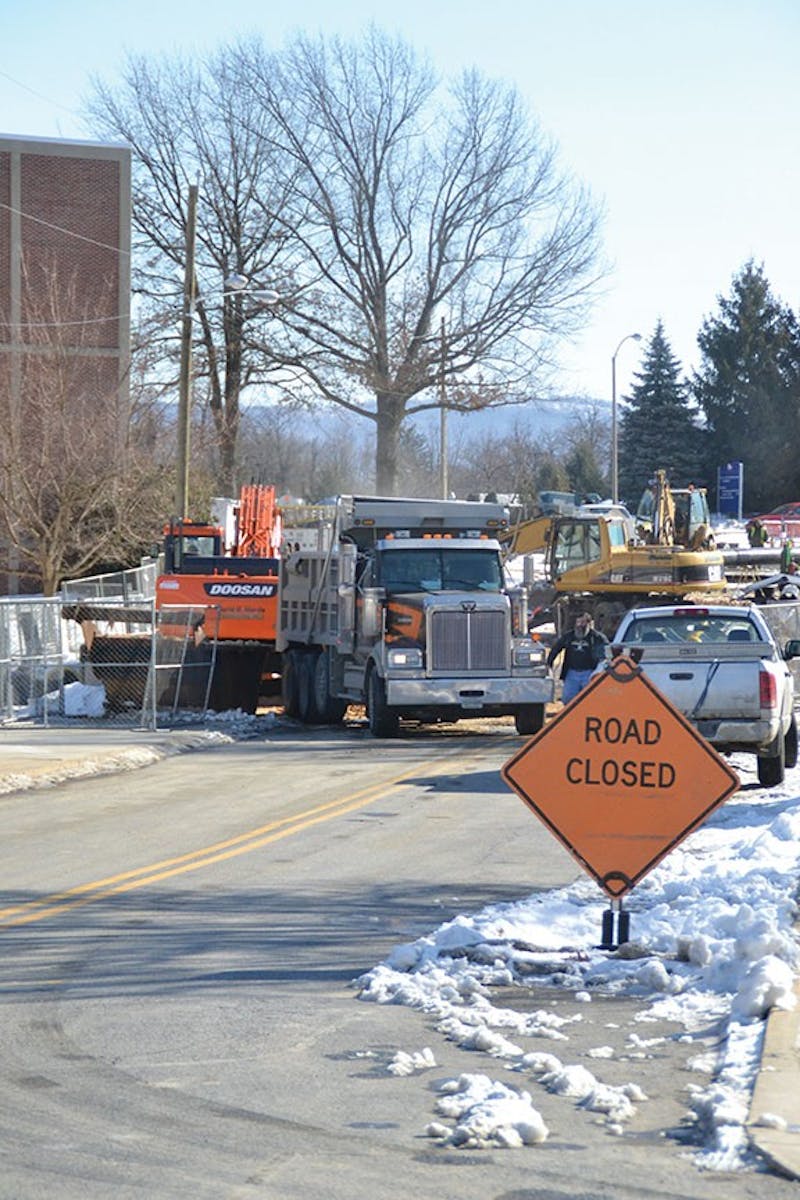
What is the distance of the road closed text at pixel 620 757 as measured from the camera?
31.0 feet

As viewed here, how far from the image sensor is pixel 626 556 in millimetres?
40688

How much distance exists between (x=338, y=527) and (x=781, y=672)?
9.73 meters

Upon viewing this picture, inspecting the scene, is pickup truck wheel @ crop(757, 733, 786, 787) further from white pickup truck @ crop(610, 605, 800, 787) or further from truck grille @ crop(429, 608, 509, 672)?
truck grille @ crop(429, 608, 509, 672)

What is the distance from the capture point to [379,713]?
79.5ft

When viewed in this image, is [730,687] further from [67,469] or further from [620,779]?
[67,469]

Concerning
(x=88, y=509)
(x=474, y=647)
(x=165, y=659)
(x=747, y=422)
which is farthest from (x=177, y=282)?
(x=747, y=422)

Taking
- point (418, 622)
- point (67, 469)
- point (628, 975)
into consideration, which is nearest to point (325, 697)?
point (418, 622)

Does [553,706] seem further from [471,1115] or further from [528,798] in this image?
[471,1115]

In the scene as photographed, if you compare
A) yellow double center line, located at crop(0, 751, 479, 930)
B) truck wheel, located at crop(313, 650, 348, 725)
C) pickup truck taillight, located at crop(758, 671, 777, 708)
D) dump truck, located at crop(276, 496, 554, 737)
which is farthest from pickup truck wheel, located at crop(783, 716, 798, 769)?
truck wheel, located at crop(313, 650, 348, 725)

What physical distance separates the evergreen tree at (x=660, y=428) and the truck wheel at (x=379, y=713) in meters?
65.7

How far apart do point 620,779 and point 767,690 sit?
8211 mm

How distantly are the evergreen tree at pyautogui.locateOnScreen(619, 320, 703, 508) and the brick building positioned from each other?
4305 centimetres

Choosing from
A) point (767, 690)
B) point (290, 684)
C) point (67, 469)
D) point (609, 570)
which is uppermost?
point (67, 469)

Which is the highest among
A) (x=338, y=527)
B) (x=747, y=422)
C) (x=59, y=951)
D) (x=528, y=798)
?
(x=747, y=422)
